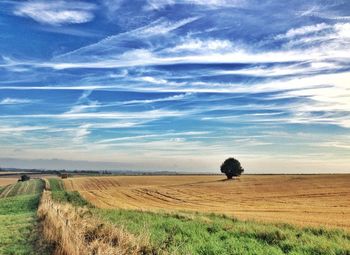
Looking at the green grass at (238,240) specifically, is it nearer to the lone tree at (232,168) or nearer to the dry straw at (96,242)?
the dry straw at (96,242)

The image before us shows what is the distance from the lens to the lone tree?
4473 inches

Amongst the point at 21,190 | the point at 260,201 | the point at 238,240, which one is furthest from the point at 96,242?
the point at 21,190

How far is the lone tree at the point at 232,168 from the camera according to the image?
113625 mm

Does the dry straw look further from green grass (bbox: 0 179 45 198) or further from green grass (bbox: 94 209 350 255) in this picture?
green grass (bbox: 0 179 45 198)

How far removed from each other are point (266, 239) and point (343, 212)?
22.7 meters

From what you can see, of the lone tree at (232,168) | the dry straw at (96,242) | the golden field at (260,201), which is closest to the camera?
the dry straw at (96,242)

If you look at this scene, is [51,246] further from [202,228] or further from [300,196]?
[300,196]

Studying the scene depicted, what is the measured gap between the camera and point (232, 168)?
11388cm

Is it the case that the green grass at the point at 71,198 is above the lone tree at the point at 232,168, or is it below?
below

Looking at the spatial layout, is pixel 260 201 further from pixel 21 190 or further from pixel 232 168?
pixel 232 168

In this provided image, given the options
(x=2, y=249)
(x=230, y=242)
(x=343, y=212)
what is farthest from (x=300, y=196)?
(x=2, y=249)

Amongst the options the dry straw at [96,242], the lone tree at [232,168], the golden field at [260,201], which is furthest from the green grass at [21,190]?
the dry straw at [96,242]

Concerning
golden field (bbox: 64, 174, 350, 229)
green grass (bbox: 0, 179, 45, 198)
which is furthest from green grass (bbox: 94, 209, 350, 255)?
green grass (bbox: 0, 179, 45, 198)

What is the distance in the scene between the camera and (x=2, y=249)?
15.4 metres
